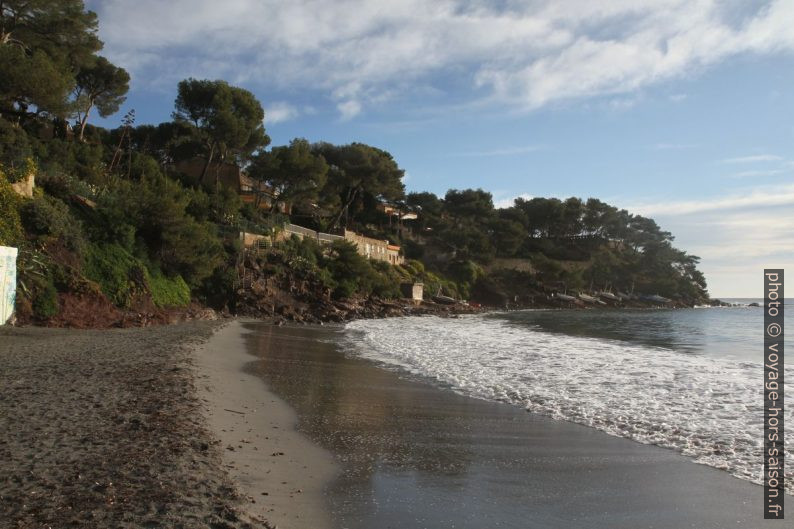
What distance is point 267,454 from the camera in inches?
214

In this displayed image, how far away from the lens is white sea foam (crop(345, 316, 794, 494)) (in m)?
6.80

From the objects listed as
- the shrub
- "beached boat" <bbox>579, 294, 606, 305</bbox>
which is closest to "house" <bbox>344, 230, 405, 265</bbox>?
"beached boat" <bbox>579, 294, 606, 305</bbox>

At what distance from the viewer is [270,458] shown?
5316mm

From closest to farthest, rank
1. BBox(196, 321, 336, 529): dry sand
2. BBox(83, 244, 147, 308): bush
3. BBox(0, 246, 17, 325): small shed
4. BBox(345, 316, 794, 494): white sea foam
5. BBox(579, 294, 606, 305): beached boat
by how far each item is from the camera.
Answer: BBox(196, 321, 336, 529): dry sand
BBox(345, 316, 794, 494): white sea foam
BBox(0, 246, 17, 325): small shed
BBox(83, 244, 147, 308): bush
BBox(579, 294, 606, 305): beached boat

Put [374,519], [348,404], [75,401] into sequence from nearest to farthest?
[374,519] → [75,401] → [348,404]

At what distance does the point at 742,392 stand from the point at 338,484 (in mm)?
8938

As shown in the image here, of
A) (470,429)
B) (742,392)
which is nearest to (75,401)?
(470,429)

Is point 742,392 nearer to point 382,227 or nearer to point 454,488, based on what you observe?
point 454,488

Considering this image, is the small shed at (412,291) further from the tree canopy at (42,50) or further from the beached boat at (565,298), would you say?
the tree canopy at (42,50)

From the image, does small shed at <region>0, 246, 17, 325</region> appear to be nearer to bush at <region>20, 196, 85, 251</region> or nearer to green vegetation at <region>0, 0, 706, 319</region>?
green vegetation at <region>0, 0, 706, 319</region>

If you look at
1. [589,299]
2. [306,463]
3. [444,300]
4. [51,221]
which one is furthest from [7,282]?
[589,299]

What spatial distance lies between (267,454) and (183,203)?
24000 mm

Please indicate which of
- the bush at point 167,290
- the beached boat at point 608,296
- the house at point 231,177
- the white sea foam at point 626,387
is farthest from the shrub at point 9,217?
the beached boat at point 608,296

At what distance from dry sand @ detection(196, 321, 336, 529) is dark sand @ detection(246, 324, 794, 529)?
20cm
